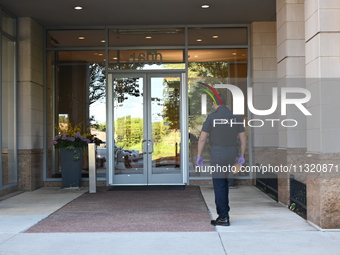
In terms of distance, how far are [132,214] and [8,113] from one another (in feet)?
14.5

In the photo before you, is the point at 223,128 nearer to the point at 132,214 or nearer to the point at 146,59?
the point at 132,214

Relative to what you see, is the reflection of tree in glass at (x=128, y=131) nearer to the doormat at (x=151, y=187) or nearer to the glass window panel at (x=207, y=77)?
the doormat at (x=151, y=187)

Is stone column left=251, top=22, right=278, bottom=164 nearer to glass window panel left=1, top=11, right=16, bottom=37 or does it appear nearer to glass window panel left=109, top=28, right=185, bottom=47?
glass window panel left=109, top=28, right=185, bottom=47

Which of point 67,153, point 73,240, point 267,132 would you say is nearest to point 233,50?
point 267,132

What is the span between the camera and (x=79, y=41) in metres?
12.3

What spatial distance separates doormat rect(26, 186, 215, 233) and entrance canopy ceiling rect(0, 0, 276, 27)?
13.1 ft

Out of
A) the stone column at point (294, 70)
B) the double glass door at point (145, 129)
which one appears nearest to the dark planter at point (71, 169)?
the double glass door at point (145, 129)

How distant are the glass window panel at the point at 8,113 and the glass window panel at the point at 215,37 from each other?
13.9 ft

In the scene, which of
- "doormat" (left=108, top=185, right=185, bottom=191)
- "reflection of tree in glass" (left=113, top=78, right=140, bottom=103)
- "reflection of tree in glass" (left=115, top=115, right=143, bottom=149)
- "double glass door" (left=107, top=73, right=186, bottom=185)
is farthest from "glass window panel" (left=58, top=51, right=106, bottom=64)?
"doormat" (left=108, top=185, right=185, bottom=191)

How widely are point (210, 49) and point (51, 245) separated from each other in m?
7.56

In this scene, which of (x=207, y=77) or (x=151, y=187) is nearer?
(x=151, y=187)

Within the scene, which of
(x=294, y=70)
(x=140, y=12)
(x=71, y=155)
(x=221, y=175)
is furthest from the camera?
(x=71, y=155)

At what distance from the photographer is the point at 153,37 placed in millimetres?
12180

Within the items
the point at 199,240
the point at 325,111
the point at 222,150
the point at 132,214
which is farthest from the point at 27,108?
the point at 325,111
